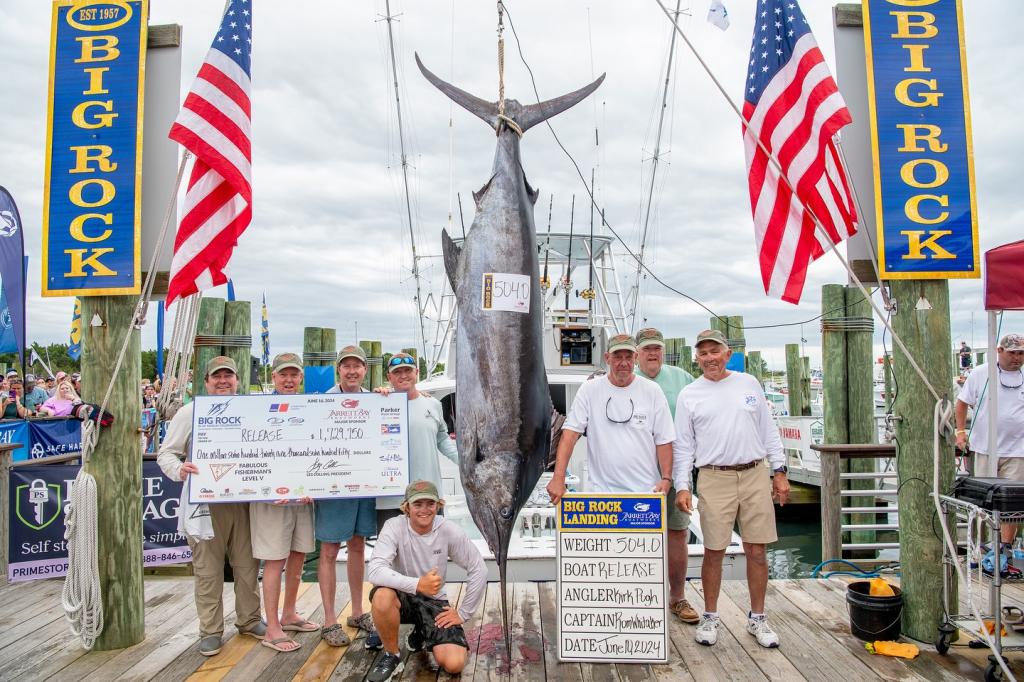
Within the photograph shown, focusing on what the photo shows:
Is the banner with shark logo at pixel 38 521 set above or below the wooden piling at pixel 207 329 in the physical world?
below

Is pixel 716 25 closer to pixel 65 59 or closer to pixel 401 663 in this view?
pixel 65 59

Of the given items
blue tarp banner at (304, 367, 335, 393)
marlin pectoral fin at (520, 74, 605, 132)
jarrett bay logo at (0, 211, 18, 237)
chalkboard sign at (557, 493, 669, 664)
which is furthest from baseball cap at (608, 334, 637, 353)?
blue tarp banner at (304, 367, 335, 393)

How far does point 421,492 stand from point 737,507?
4.87 ft

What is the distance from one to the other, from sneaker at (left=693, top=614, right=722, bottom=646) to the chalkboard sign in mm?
302

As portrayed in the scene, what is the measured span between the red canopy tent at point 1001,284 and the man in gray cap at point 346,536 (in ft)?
9.70

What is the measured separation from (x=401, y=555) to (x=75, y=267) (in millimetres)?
2065

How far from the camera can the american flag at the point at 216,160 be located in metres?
3.39

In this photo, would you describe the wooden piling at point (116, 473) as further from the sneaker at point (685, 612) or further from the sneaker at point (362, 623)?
the sneaker at point (685, 612)

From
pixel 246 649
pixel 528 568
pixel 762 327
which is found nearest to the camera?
pixel 246 649

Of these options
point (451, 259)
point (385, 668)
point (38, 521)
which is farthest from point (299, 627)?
point (38, 521)

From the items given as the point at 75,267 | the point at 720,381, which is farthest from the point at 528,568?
the point at 75,267

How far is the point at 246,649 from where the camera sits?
3.34 m

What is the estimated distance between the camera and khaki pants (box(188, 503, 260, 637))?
3.37 meters
